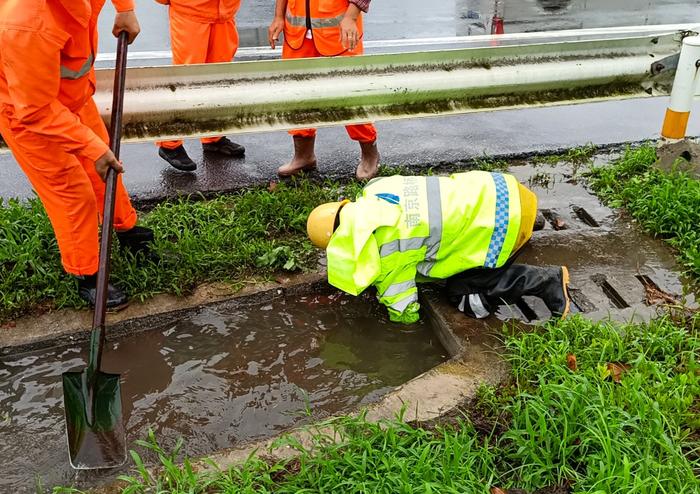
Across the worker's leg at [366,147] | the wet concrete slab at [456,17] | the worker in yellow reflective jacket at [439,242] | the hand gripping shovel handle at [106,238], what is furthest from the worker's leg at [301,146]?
the wet concrete slab at [456,17]

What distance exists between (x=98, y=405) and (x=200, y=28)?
8.94 feet

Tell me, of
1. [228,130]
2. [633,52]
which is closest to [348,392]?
[228,130]

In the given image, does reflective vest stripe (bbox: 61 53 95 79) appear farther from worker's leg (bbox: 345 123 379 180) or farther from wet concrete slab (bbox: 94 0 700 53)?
wet concrete slab (bbox: 94 0 700 53)

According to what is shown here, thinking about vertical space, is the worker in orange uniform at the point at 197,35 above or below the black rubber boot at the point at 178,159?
above

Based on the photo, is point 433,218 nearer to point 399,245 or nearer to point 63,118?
point 399,245

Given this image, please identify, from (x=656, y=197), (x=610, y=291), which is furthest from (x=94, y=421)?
(x=656, y=197)

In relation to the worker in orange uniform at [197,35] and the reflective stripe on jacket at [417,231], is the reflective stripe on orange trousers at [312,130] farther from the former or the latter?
the reflective stripe on jacket at [417,231]

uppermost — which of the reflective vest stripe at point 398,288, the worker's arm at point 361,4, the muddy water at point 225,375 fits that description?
the worker's arm at point 361,4

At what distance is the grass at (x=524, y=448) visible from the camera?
231 centimetres

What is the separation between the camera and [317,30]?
4219 millimetres

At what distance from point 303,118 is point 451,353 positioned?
176cm

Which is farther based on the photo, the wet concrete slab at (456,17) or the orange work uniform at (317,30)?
the wet concrete slab at (456,17)

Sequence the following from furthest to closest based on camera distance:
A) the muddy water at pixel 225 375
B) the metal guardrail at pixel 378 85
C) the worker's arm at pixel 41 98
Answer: the metal guardrail at pixel 378 85 < the muddy water at pixel 225 375 < the worker's arm at pixel 41 98

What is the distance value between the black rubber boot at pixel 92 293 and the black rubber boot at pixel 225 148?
1766mm
